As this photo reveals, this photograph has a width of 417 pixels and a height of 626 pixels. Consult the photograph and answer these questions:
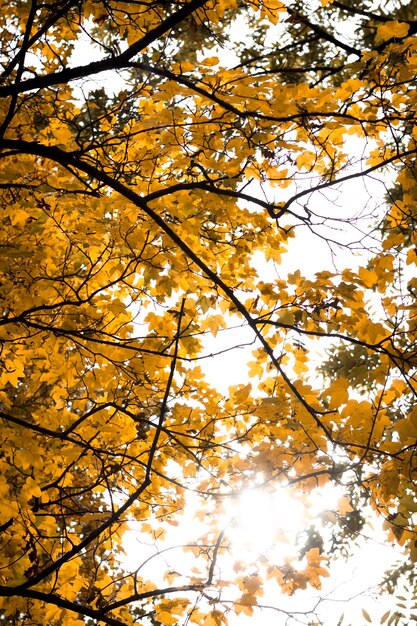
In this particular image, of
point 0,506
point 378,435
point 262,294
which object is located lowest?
point 378,435

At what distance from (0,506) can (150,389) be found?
89 centimetres

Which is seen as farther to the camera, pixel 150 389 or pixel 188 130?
pixel 150 389

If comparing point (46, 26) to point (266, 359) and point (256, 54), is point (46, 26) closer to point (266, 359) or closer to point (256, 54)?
point (266, 359)

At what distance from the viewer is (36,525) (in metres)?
2.59

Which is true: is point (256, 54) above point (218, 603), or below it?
above

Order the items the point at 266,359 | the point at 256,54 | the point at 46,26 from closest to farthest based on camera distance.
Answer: the point at 46,26, the point at 266,359, the point at 256,54

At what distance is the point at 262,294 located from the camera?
2.22m

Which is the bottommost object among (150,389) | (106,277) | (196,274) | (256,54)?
(150,389)

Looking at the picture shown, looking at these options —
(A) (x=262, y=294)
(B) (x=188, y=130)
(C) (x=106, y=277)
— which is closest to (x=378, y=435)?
(A) (x=262, y=294)

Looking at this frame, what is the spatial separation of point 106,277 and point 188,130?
99cm

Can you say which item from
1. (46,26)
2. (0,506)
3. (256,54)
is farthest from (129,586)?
(256,54)

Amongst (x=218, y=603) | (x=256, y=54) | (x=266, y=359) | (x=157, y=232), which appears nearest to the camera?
(x=218, y=603)

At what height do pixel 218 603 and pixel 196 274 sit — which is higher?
pixel 196 274

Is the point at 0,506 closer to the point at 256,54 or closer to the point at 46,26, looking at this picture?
the point at 46,26
